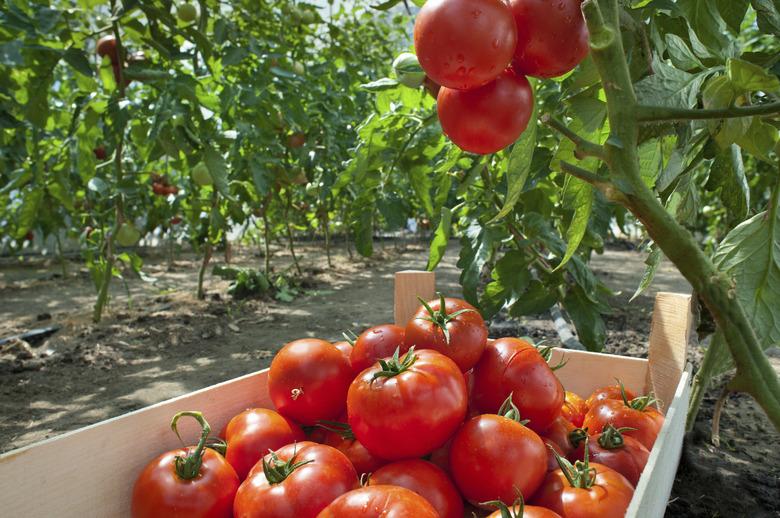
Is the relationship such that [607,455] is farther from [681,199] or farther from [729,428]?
[729,428]

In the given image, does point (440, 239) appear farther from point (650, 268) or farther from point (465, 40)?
point (465, 40)

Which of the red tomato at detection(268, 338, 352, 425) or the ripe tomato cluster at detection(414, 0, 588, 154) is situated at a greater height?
the ripe tomato cluster at detection(414, 0, 588, 154)

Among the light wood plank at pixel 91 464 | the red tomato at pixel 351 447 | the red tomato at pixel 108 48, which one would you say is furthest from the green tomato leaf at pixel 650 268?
the red tomato at pixel 108 48

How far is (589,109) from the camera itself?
820 mm

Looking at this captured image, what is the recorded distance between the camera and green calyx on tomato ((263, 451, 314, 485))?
85 cm

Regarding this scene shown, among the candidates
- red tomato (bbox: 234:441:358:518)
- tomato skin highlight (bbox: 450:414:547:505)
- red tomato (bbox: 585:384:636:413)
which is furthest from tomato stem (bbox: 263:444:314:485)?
red tomato (bbox: 585:384:636:413)

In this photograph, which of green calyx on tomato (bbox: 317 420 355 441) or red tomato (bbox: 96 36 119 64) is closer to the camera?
green calyx on tomato (bbox: 317 420 355 441)

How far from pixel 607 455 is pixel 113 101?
2.56 metres

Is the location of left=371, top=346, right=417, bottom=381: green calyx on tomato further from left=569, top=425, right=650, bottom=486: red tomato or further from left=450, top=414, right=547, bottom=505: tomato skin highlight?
left=569, top=425, right=650, bottom=486: red tomato

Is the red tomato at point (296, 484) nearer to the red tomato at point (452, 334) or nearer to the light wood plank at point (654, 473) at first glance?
the red tomato at point (452, 334)

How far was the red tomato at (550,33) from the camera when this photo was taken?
662 mm

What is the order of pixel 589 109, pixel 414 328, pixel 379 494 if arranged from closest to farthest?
pixel 379 494 < pixel 589 109 < pixel 414 328

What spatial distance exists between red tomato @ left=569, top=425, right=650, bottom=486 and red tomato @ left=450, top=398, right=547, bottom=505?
0.57 feet

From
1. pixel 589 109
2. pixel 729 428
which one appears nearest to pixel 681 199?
pixel 589 109
